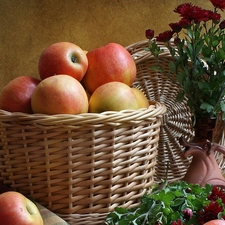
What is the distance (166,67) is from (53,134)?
1.64 ft

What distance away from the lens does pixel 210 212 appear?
660 millimetres

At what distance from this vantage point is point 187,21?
78 cm

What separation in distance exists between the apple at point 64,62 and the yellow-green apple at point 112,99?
68mm

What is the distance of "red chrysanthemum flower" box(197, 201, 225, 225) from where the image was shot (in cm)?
65

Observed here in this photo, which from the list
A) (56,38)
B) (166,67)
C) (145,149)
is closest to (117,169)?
(145,149)

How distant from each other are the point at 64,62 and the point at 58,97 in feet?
0.36

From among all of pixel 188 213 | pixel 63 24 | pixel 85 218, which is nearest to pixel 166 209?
pixel 188 213

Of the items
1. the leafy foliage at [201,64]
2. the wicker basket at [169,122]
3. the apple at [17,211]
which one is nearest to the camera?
the apple at [17,211]

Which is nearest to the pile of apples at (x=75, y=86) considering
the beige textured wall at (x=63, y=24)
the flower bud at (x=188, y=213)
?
the flower bud at (x=188, y=213)

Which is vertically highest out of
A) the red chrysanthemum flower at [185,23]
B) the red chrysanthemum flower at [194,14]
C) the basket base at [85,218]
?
the red chrysanthemum flower at [194,14]

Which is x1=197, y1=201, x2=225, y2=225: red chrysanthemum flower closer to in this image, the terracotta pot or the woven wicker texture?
the terracotta pot

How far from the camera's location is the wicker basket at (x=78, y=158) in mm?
700

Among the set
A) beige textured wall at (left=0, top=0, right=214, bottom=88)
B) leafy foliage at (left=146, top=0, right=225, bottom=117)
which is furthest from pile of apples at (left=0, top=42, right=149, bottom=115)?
beige textured wall at (left=0, top=0, right=214, bottom=88)

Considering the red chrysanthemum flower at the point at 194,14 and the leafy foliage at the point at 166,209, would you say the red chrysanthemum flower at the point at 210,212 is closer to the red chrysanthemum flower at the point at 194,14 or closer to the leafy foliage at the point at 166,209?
the leafy foliage at the point at 166,209
